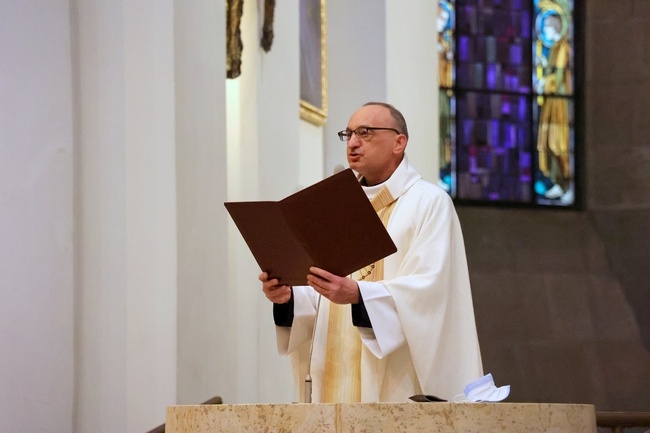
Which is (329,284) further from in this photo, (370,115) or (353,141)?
(370,115)

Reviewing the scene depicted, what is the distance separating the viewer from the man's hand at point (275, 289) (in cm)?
499

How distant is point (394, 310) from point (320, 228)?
2.21ft

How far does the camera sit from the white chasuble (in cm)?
519

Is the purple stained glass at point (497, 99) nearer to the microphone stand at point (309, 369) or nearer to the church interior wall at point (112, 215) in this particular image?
the church interior wall at point (112, 215)

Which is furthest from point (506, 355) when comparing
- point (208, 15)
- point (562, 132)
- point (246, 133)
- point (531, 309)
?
point (208, 15)

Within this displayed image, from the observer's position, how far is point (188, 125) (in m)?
7.15

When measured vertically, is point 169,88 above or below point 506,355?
above

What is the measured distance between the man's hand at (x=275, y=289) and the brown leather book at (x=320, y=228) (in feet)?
0.46

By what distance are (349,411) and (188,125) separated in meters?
3.58

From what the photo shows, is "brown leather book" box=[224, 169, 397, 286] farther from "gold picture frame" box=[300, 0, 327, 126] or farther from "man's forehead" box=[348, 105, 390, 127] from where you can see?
"gold picture frame" box=[300, 0, 327, 126]

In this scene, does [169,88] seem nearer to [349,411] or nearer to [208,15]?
[208,15]

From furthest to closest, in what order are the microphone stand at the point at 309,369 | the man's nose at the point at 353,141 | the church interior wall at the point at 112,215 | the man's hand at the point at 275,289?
the church interior wall at the point at 112,215, the man's nose at the point at 353,141, the man's hand at the point at 275,289, the microphone stand at the point at 309,369

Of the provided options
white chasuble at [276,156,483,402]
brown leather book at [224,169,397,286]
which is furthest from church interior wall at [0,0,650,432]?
brown leather book at [224,169,397,286]

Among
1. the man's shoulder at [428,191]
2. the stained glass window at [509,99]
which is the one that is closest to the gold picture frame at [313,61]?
the stained glass window at [509,99]
